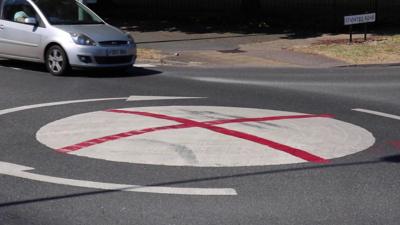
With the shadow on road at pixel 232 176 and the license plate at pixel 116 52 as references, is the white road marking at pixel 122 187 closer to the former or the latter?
the shadow on road at pixel 232 176

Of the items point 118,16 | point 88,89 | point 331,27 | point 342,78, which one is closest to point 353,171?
point 88,89

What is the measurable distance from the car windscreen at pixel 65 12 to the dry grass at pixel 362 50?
6311mm

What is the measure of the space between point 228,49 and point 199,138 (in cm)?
1165

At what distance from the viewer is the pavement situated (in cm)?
1734

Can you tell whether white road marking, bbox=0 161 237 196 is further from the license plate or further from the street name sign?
the street name sign

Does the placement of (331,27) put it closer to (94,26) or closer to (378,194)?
(94,26)

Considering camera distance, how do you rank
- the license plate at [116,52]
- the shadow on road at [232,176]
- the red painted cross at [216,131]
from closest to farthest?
1. the shadow on road at [232,176]
2. the red painted cross at [216,131]
3. the license plate at [116,52]

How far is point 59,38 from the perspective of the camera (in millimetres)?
14094

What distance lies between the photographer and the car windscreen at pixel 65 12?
14719 mm

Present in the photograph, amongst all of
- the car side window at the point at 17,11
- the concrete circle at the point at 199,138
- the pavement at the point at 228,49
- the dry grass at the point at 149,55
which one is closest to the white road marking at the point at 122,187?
the concrete circle at the point at 199,138

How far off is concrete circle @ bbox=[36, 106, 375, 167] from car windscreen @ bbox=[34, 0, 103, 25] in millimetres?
5092

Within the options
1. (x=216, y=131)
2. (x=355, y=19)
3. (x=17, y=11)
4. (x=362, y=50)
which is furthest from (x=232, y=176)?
(x=355, y=19)

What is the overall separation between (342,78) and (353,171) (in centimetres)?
802

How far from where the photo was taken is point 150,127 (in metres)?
9.05
